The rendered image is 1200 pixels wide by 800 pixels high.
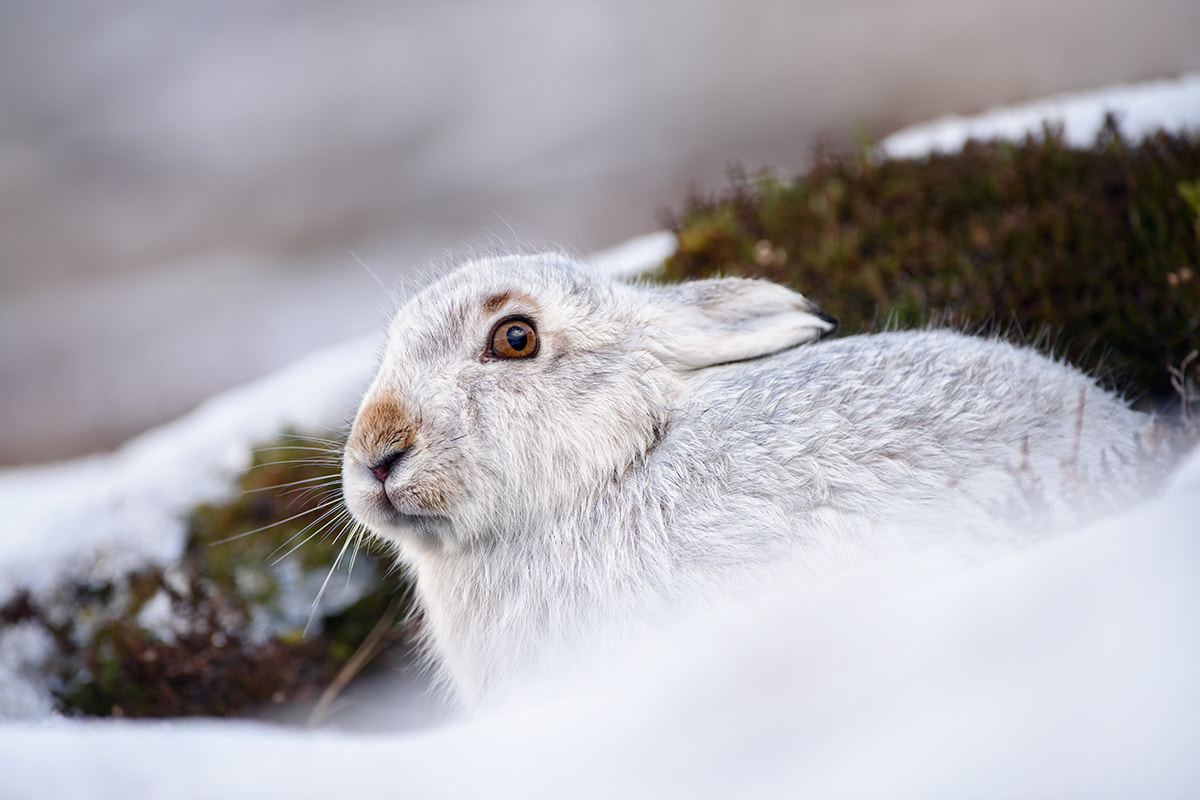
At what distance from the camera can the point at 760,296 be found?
336cm

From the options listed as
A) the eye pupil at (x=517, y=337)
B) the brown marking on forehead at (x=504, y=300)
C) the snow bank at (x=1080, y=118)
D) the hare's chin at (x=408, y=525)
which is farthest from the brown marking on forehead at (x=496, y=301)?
the snow bank at (x=1080, y=118)

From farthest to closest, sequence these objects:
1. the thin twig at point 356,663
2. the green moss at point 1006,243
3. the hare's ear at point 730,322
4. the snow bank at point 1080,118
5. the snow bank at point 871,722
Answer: the snow bank at point 1080,118, the thin twig at point 356,663, the green moss at point 1006,243, the hare's ear at point 730,322, the snow bank at point 871,722

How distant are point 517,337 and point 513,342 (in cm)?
2

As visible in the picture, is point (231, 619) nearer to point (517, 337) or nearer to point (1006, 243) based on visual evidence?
point (517, 337)

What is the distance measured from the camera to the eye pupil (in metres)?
3.04

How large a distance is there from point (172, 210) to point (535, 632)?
13.0 m

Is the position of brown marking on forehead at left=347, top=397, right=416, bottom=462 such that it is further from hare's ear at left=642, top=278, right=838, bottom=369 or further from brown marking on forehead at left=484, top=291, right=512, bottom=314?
hare's ear at left=642, top=278, right=838, bottom=369

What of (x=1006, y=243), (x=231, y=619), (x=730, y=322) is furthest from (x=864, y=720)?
(x=231, y=619)

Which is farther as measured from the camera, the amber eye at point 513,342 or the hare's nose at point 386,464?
the amber eye at point 513,342

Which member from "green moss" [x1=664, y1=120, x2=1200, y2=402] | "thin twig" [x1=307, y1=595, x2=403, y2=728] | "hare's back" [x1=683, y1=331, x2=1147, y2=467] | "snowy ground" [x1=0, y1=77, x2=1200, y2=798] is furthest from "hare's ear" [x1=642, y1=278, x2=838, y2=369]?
"thin twig" [x1=307, y1=595, x2=403, y2=728]

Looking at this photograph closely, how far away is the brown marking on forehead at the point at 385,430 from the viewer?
2.76 metres

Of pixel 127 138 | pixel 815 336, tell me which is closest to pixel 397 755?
pixel 815 336

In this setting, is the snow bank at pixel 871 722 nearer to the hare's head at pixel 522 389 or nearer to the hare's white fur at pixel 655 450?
the hare's white fur at pixel 655 450

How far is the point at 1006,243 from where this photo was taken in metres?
4.96
